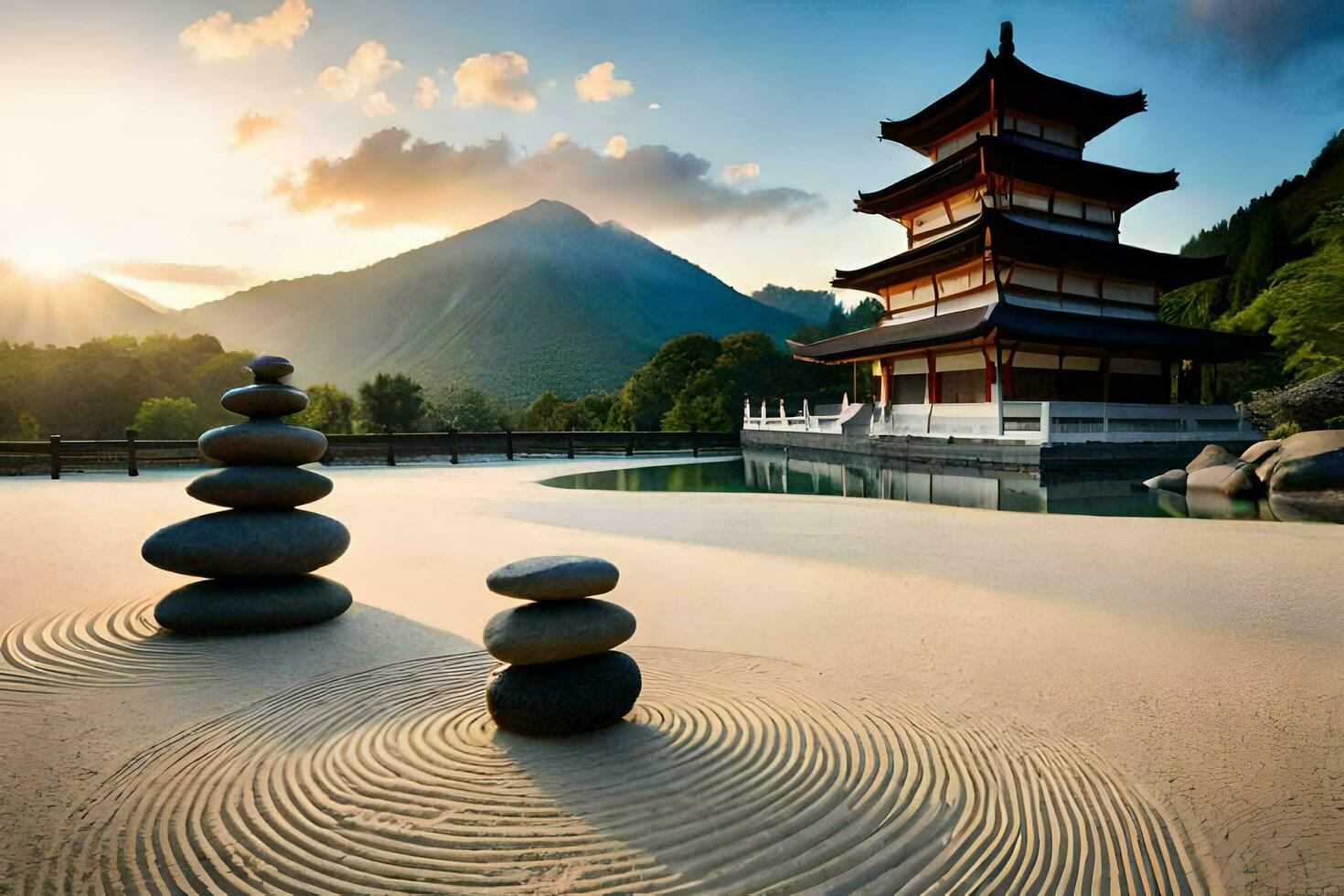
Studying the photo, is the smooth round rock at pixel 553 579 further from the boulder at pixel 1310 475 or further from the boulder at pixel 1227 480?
the boulder at pixel 1227 480

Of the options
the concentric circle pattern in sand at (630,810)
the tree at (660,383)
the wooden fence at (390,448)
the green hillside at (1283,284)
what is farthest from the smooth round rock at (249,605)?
the tree at (660,383)

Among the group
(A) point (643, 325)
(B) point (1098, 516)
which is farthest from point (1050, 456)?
(A) point (643, 325)

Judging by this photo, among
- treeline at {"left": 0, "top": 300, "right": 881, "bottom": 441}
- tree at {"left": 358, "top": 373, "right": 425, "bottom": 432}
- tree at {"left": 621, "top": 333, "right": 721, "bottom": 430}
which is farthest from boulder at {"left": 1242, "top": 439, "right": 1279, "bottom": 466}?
tree at {"left": 358, "top": 373, "right": 425, "bottom": 432}

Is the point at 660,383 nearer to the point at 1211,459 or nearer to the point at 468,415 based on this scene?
the point at 468,415

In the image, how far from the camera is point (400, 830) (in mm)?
2947

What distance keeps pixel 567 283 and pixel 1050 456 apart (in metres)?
124

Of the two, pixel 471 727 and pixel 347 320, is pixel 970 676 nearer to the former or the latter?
pixel 471 727

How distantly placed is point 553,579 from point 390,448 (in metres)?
27.8

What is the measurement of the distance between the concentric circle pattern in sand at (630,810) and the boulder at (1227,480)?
1756 cm

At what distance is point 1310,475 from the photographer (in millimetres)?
15906

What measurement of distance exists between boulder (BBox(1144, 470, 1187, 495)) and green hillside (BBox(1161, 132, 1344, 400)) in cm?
918

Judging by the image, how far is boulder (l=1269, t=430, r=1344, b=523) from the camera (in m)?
15.1

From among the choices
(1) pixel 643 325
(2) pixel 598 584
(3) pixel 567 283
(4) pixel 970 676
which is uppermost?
(3) pixel 567 283

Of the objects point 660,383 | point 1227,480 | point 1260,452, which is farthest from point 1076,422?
point 660,383
